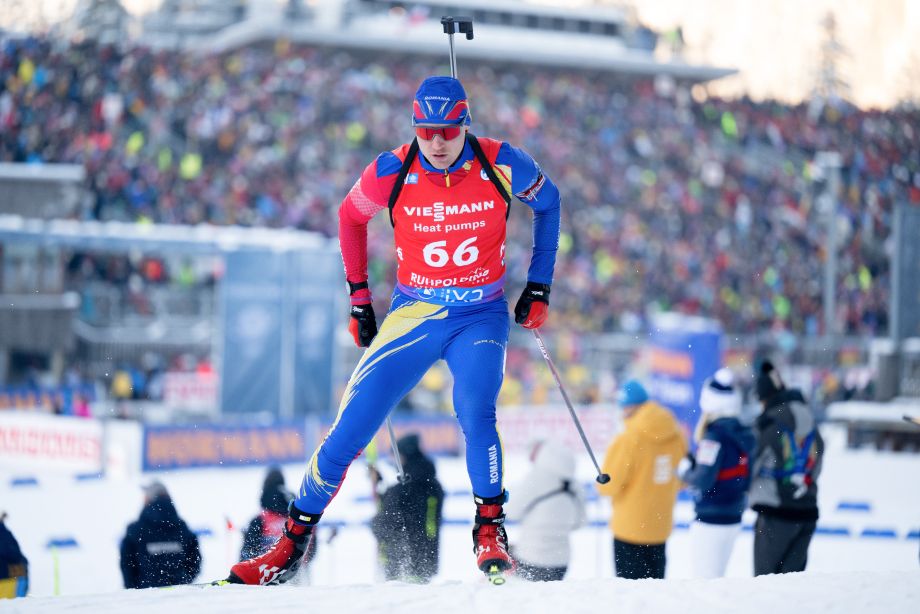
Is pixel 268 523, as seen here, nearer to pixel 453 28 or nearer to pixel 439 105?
pixel 439 105

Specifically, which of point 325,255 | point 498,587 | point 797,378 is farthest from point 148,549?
point 797,378

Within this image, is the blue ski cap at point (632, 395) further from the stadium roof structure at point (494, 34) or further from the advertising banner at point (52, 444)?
the stadium roof structure at point (494, 34)

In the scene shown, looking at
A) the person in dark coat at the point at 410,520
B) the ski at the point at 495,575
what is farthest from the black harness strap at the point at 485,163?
the person in dark coat at the point at 410,520

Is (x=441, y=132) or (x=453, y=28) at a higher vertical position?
(x=453, y=28)

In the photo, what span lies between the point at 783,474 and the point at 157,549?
146 inches

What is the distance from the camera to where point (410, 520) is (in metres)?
6.85

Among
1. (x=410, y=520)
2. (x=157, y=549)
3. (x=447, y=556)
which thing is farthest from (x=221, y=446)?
(x=410, y=520)

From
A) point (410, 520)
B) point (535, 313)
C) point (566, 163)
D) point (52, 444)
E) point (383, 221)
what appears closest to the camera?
point (535, 313)

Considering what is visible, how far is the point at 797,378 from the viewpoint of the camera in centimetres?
2195

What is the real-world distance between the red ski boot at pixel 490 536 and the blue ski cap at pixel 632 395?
2.07 metres

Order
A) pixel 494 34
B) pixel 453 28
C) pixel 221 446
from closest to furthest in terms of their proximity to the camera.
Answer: pixel 453 28
pixel 221 446
pixel 494 34

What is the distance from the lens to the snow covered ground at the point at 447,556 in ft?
15.5

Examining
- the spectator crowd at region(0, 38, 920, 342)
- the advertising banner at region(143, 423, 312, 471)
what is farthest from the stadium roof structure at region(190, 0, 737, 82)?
the advertising banner at region(143, 423, 312, 471)

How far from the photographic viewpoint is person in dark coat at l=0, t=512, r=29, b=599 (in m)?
6.62
